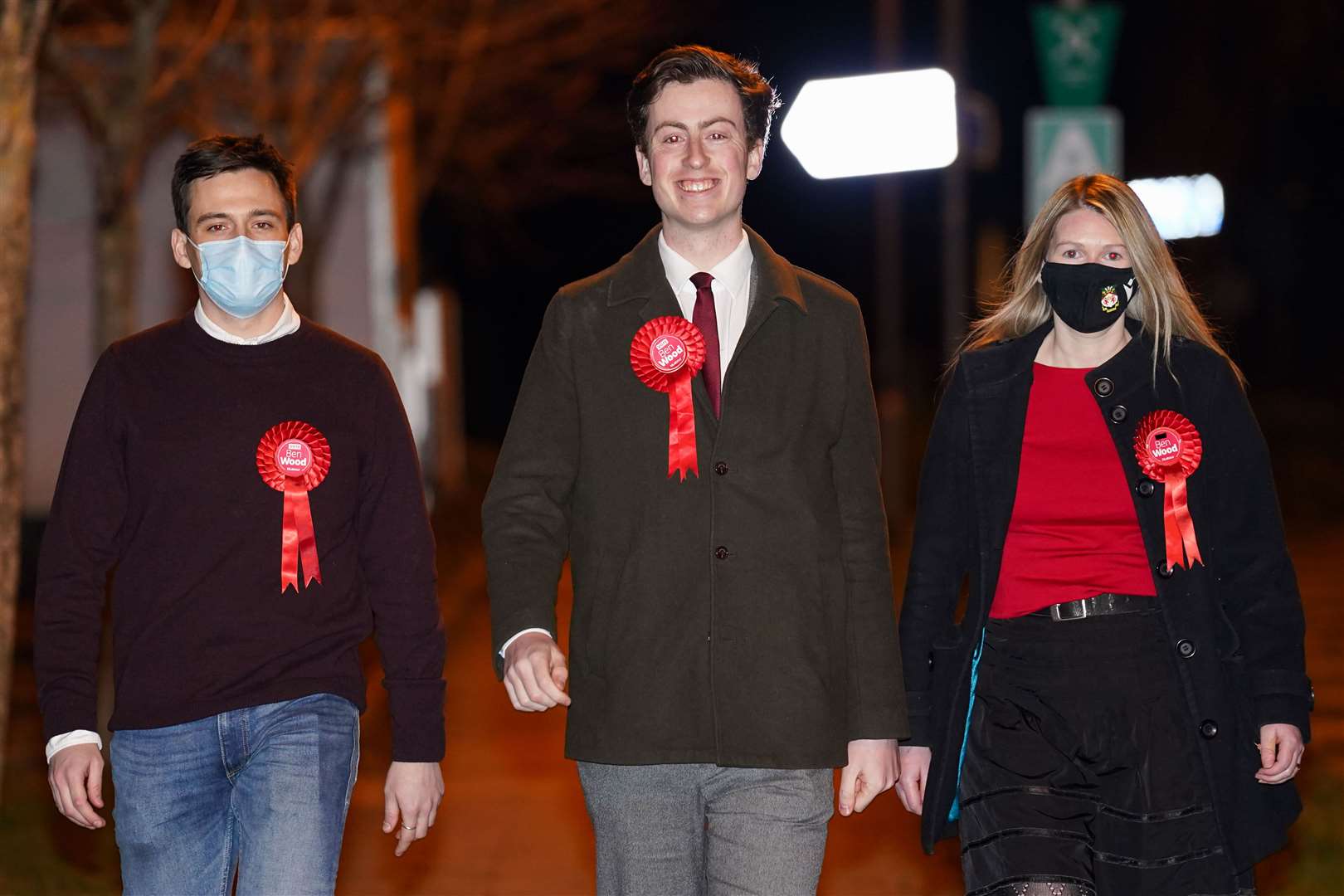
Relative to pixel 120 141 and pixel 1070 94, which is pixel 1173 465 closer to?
pixel 120 141

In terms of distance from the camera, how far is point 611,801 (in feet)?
14.1

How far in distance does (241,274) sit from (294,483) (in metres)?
0.49

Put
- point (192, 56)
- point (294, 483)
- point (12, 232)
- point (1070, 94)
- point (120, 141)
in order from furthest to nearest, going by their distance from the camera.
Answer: point (1070, 94) < point (192, 56) < point (120, 141) < point (12, 232) < point (294, 483)

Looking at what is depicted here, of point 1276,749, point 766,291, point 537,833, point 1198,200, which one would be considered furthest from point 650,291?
point 1198,200

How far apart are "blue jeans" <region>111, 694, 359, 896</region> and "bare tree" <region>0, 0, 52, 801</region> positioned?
134 inches

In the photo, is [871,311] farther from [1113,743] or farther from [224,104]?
[1113,743]

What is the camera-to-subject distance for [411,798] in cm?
423

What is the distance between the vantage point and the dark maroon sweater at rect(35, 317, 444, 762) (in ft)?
13.5

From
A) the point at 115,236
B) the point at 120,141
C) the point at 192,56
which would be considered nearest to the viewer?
the point at 120,141

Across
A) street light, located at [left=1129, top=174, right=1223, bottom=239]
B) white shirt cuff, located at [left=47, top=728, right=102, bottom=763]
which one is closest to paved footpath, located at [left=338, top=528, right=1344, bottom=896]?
white shirt cuff, located at [left=47, top=728, right=102, bottom=763]

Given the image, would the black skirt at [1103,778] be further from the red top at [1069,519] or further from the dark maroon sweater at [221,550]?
the dark maroon sweater at [221,550]

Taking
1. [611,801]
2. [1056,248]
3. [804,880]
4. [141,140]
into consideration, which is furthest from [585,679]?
[141,140]

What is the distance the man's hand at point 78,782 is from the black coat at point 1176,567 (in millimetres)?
1883

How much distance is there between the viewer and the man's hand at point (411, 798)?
423cm
